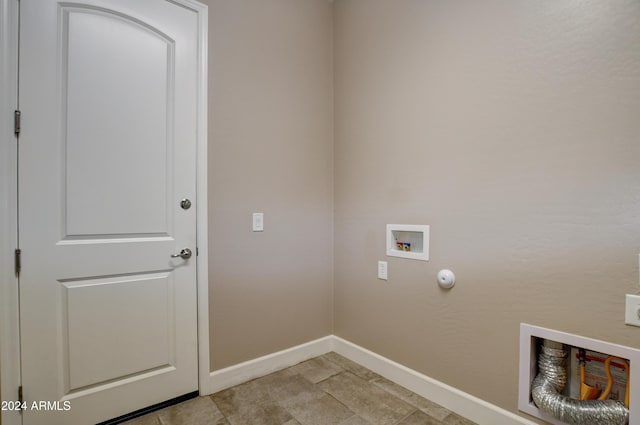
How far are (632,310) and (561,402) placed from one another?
0.49 meters

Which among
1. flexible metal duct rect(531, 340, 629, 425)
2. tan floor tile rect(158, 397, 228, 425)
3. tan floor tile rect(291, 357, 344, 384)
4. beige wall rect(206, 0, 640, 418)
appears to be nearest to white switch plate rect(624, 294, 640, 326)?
beige wall rect(206, 0, 640, 418)

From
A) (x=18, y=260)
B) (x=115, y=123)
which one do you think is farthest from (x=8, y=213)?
(x=115, y=123)

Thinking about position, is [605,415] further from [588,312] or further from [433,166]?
[433,166]

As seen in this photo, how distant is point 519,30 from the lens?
1.49m

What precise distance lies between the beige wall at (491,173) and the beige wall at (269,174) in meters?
0.26

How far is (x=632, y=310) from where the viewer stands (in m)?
1.19

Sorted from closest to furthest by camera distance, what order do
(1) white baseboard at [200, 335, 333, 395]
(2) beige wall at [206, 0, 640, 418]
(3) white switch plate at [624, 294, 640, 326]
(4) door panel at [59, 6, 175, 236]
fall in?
(3) white switch plate at [624, 294, 640, 326], (2) beige wall at [206, 0, 640, 418], (4) door panel at [59, 6, 175, 236], (1) white baseboard at [200, 335, 333, 395]

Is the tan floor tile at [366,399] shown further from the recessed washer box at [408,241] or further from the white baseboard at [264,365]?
the recessed washer box at [408,241]

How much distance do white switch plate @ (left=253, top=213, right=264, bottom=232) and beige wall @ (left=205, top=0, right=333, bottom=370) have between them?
4 cm

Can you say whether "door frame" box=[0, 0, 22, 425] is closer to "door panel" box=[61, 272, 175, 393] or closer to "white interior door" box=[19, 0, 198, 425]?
"white interior door" box=[19, 0, 198, 425]

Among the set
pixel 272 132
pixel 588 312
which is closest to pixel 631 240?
pixel 588 312

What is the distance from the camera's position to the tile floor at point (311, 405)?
166cm

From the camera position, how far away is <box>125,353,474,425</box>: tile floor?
1.66 meters

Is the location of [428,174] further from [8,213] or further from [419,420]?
[8,213]
